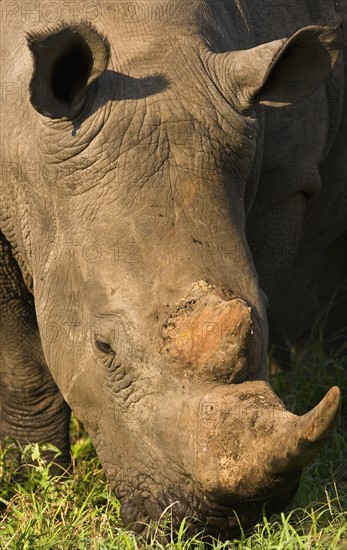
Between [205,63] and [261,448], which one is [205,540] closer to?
[261,448]

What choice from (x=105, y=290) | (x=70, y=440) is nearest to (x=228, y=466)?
(x=105, y=290)

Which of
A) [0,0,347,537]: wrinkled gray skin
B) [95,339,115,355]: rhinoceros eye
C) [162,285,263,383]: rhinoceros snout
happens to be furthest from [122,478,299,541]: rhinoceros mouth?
[95,339,115,355]: rhinoceros eye

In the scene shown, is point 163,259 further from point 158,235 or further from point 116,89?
point 116,89

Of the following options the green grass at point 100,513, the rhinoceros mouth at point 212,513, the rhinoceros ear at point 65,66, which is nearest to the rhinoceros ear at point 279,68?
the rhinoceros ear at point 65,66

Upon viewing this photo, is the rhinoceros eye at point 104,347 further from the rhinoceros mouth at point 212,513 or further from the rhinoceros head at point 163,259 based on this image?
the rhinoceros mouth at point 212,513

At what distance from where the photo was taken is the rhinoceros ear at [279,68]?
233 inches

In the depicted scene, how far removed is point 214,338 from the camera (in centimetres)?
539

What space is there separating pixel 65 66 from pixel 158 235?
875 millimetres

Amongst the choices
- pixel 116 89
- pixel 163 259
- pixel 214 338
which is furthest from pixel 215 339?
pixel 116 89

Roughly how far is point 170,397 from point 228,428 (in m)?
0.35

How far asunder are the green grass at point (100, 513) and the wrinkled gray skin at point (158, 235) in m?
0.15

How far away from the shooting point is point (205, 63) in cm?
606

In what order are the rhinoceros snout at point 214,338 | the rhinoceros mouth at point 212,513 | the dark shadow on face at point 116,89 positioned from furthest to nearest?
the dark shadow on face at point 116,89
the rhinoceros mouth at point 212,513
the rhinoceros snout at point 214,338

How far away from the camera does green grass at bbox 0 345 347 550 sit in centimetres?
573
